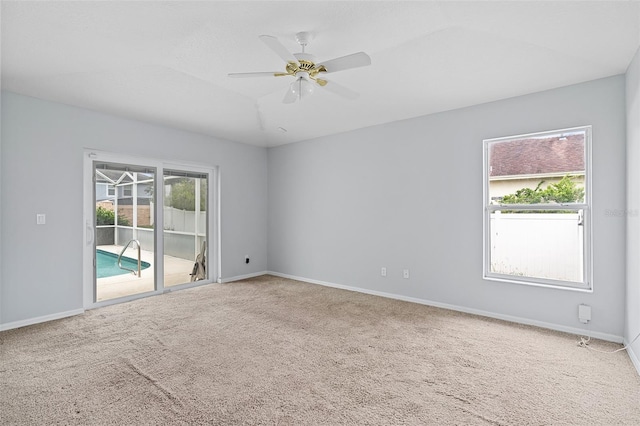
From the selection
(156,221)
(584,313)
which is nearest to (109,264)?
(156,221)

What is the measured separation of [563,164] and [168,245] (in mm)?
5281

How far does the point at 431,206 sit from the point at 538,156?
130 centimetres

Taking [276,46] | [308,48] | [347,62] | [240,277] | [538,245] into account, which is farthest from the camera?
[240,277]

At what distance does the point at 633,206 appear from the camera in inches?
107

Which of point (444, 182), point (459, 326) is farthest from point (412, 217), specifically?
point (459, 326)

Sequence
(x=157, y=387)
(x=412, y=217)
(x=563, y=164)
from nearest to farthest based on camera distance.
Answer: (x=157, y=387) → (x=563, y=164) → (x=412, y=217)

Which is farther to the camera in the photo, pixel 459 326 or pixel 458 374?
pixel 459 326

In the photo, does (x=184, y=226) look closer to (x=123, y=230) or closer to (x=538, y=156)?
(x=123, y=230)

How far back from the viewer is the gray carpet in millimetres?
1957

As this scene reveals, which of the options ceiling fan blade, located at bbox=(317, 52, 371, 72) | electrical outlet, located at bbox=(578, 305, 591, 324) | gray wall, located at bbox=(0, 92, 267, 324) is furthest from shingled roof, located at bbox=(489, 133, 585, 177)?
gray wall, located at bbox=(0, 92, 267, 324)

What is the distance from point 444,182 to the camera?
13.4ft

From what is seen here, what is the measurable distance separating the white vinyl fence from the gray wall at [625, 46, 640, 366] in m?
0.46

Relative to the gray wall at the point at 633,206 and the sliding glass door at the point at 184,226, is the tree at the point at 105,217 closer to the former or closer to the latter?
the sliding glass door at the point at 184,226

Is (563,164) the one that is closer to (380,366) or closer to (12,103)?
(380,366)
